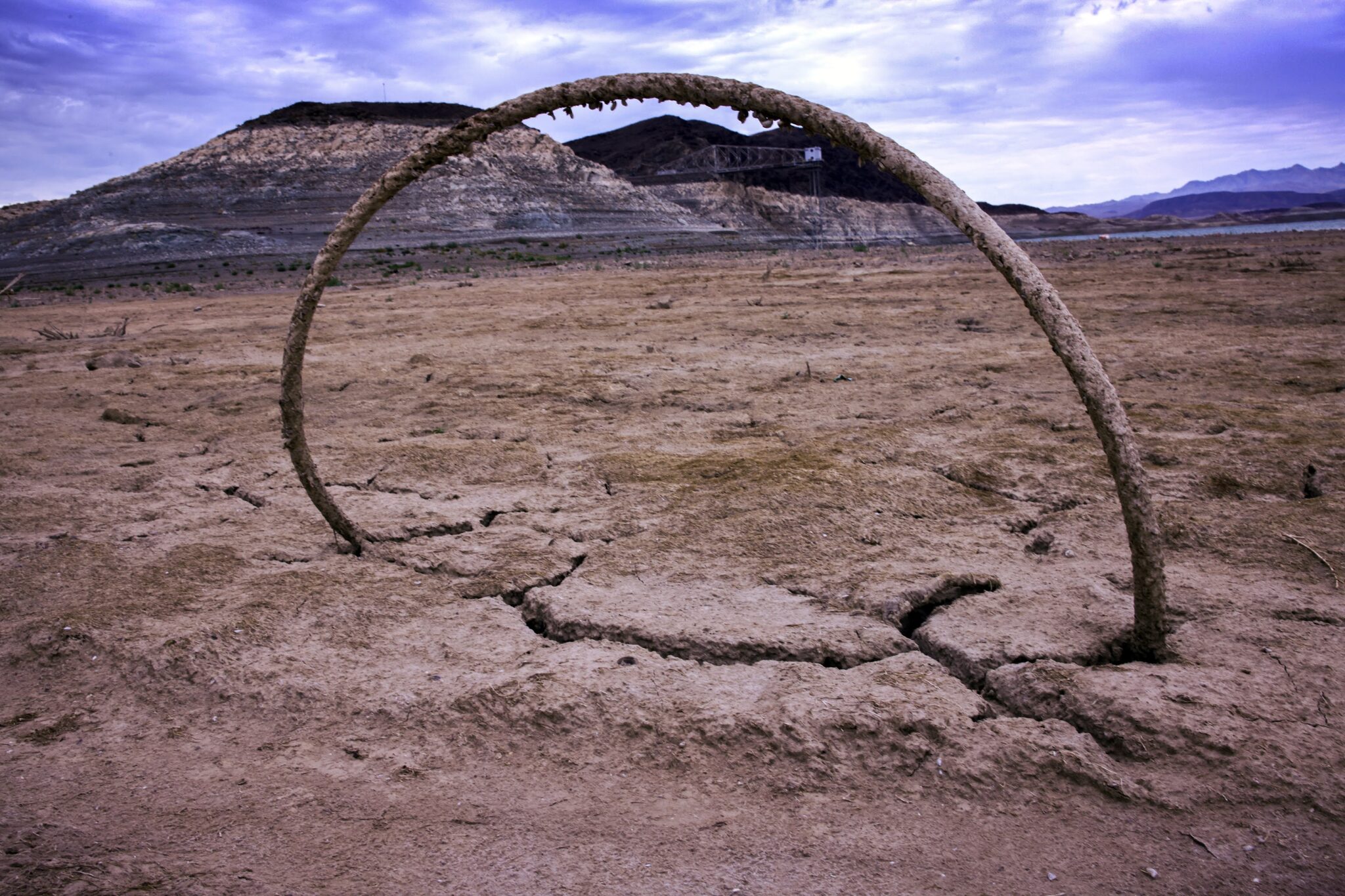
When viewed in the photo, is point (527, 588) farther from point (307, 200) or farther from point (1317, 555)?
point (307, 200)

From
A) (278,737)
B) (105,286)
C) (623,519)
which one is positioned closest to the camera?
(278,737)

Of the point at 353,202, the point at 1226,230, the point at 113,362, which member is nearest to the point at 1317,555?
the point at 113,362

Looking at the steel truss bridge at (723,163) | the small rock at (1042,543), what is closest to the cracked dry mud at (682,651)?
the small rock at (1042,543)

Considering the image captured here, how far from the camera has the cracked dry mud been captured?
1.69 metres

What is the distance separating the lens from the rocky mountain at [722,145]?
60.2 m

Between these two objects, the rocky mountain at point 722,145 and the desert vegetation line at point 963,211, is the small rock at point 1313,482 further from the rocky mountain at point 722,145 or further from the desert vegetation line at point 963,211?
the rocky mountain at point 722,145

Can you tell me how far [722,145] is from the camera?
60688mm

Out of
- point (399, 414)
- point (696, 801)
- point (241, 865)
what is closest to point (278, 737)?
point (241, 865)

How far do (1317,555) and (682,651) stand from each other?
1981mm

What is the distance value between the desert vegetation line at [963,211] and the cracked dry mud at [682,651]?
0.91 feet

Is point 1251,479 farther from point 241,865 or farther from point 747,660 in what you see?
point 241,865

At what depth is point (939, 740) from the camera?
1925 mm

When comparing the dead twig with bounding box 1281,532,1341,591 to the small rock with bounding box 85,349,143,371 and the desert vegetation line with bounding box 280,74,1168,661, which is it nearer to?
the desert vegetation line with bounding box 280,74,1168,661

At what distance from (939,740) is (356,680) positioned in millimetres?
1535
